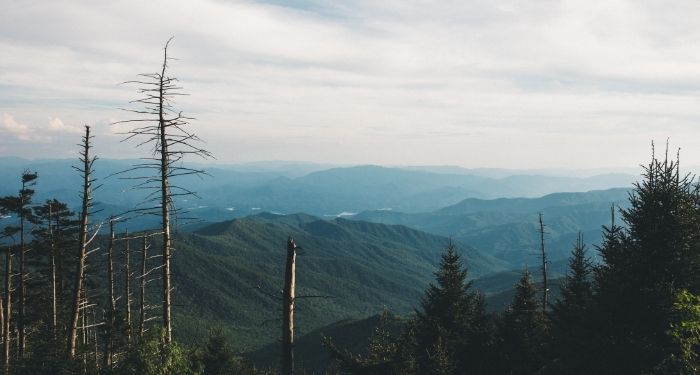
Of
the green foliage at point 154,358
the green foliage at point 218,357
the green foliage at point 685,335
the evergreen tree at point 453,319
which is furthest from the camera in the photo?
the evergreen tree at point 453,319

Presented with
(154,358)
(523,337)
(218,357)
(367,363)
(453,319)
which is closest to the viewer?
(154,358)

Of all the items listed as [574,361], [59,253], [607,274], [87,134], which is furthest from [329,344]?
[59,253]

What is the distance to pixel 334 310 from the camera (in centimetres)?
19200

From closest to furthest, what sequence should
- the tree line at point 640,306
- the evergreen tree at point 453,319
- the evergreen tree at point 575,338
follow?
the tree line at point 640,306 < the evergreen tree at point 575,338 < the evergreen tree at point 453,319

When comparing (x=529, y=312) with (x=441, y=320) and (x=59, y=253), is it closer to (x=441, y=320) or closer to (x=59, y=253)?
(x=441, y=320)

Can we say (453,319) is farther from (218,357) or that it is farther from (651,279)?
(218,357)

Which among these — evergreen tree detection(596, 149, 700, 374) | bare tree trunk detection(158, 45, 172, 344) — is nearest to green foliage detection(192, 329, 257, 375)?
bare tree trunk detection(158, 45, 172, 344)

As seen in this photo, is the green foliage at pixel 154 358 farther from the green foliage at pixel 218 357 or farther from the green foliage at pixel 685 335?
the green foliage at pixel 685 335

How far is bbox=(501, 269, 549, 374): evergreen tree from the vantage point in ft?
90.4

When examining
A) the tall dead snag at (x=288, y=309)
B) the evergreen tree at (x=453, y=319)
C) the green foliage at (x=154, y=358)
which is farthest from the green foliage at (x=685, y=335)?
the green foliage at (x=154, y=358)

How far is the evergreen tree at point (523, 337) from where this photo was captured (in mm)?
27562

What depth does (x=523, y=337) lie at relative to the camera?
94.1 feet

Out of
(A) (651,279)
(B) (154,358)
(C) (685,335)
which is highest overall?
(A) (651,279)

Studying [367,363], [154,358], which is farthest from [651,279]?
[154,358]
